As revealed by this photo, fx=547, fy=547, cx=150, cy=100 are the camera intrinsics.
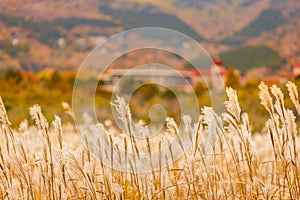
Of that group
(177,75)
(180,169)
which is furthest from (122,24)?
(180,169)

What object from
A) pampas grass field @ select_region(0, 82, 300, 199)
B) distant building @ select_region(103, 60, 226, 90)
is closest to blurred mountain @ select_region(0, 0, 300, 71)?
distant building @ select_region(103, 60, 226, 90)

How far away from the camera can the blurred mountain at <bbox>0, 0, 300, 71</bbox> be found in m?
99.9

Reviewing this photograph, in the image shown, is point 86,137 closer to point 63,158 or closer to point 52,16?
point 63,158

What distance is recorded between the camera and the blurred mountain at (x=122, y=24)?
99.9 m

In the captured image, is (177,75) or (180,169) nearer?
(180,169)

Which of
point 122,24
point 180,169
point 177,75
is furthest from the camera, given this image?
point 122,24

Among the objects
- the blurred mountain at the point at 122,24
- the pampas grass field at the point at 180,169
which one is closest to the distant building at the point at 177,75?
the pampas grass field at the point at 180,169

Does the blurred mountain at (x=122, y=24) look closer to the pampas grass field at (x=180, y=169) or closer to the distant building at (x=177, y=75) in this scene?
the distant building at (x=177, y=75)

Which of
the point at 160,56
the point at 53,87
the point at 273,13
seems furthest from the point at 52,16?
the point at 53,87

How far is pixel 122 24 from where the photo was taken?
12200cm

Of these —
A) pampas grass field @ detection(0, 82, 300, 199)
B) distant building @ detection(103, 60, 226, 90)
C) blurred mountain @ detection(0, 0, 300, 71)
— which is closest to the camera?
pampas grass field @ detection(0, 82, 300, 199)

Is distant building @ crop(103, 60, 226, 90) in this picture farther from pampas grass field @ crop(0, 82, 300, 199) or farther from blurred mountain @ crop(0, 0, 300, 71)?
blurred mountain @ crop(0, 0, 300, 71)

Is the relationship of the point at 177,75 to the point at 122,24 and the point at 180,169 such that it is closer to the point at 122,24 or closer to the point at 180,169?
the point at 180,169

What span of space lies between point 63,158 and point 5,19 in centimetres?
10913
